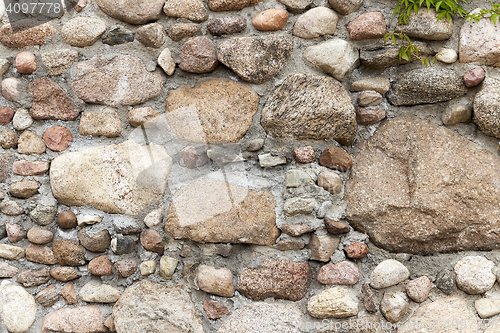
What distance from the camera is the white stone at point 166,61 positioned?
1.29m

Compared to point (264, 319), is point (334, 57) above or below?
above

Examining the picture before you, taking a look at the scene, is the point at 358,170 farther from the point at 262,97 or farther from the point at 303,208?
the point at 262,97

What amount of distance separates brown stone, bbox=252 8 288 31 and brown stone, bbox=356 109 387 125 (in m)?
0.40

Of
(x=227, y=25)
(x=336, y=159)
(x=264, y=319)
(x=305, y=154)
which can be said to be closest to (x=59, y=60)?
(x=227, y=25)

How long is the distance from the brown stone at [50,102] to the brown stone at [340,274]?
1.01 meters

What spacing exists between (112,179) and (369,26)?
3.31 ft

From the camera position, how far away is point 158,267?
1.27 metres

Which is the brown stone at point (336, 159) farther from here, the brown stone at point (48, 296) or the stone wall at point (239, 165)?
the brown stone at point (48, 296)

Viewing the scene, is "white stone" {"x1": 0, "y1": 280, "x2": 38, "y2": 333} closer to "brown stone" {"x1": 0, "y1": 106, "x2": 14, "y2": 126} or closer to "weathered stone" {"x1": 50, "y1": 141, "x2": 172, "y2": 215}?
"weathered stone" {"x1": 50, "y1": 141, "x2": 172, "y2": 215}

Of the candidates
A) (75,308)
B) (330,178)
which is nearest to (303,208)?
(330,178)

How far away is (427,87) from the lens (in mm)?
1215

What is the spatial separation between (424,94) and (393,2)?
0.33 metres

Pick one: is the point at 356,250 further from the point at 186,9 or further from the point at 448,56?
the point at 186,9

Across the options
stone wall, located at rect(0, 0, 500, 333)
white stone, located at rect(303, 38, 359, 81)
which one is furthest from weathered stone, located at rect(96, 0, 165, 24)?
white stone, located at rect(303, 38, 359, 81)
